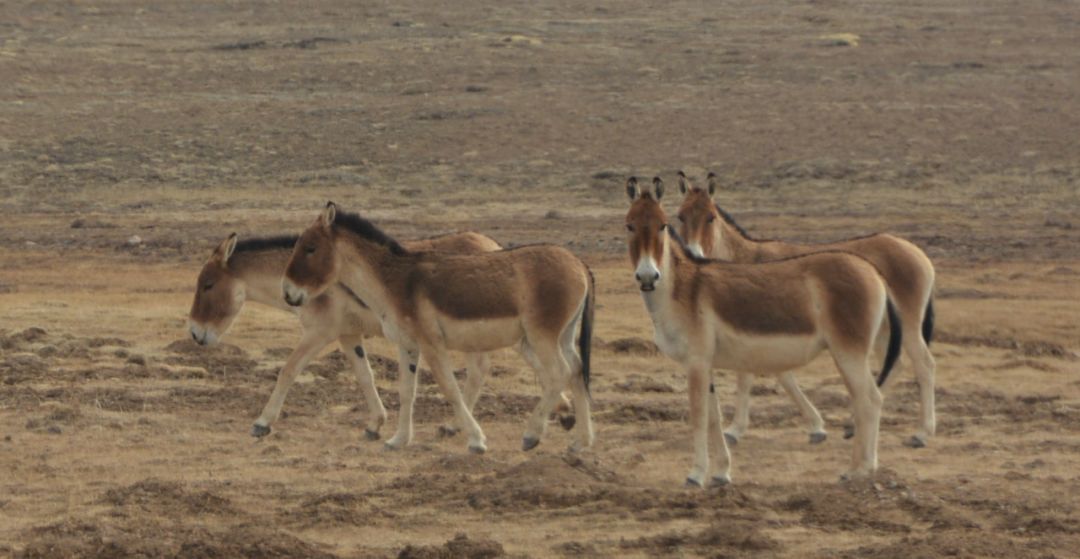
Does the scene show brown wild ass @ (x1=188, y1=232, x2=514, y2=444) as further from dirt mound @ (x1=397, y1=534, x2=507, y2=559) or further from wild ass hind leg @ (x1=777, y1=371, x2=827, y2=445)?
dirt mound @ (x1=397, y1=534, x2=507, y2=559)

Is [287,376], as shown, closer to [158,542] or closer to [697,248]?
[697,248]

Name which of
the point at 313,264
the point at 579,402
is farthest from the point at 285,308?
the point at 579,402

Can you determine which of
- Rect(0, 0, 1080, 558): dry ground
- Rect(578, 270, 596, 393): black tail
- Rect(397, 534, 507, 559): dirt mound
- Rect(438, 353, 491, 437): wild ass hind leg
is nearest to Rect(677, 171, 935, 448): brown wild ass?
Rect(0, 0, 1080, 558): dry ground

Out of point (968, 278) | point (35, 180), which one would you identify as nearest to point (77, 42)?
point (35, 180)

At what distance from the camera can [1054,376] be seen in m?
16.9

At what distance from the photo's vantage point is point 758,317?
11.8 m

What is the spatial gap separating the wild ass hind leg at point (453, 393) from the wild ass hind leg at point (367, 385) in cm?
96

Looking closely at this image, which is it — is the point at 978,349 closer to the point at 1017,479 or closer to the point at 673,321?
the point at 1017,479

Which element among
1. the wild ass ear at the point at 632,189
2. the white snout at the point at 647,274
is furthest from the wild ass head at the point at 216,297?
the white snout at the point at 647,274

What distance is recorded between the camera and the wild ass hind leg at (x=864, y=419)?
38.9 feet

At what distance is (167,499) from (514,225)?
1774 cm

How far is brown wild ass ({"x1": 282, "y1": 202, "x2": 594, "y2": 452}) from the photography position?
42.6 ft

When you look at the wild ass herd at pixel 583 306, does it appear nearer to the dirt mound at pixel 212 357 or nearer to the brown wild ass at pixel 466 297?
the brown wild ass at pixel 466 297

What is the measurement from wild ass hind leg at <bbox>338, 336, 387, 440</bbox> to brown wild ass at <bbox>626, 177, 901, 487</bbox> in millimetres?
2990
